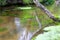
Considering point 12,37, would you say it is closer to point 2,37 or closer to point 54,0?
point 2,37

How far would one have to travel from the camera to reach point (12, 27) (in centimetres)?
695

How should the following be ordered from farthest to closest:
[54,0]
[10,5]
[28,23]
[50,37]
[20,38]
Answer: [54,0] → [10,5] → [28,23] → [20,38] → [50,37]

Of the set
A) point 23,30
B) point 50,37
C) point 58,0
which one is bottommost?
point 58,0

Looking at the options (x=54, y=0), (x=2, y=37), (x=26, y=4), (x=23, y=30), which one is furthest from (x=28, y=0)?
(x=2, y=37)

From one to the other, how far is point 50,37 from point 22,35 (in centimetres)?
154

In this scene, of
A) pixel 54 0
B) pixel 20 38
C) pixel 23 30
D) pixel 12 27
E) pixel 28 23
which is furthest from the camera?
pixel 54 0

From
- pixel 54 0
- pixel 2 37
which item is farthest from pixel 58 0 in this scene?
pixel 2 37

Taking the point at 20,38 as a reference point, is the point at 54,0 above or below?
below

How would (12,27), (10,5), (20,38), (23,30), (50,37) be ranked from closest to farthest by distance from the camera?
1. (50,37)
2. (20,38)
3. (23,30)
4. (12,27)
5. (10,5)

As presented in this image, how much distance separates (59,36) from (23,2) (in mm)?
9479

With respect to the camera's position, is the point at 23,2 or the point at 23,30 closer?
the point at 23,30

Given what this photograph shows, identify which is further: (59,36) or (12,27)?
(12,27)

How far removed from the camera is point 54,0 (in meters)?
14.5

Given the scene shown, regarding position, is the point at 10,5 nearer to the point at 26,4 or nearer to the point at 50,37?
the point at 26,4
